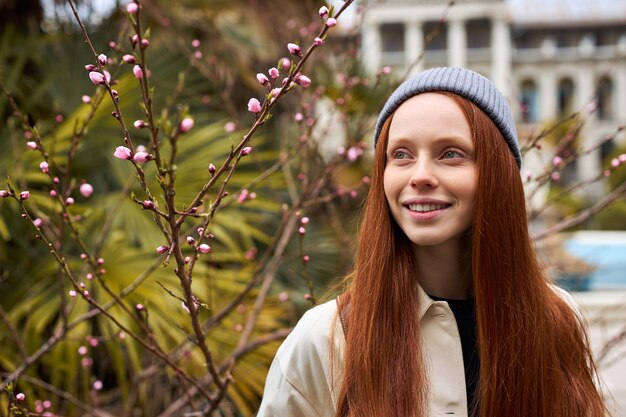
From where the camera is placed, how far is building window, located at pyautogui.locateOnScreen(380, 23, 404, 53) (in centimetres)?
3328

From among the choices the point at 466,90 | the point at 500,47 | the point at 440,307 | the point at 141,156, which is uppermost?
the point at 500,47

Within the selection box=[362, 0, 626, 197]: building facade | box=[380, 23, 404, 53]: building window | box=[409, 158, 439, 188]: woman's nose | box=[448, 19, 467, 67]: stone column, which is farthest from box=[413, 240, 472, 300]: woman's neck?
box=[448, 19, 467, 67]: stone column

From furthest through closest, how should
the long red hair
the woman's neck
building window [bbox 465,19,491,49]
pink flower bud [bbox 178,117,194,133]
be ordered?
building window [bbox 465,19,491,49]
the woman's neck
the long red hair
pink flower bud [bbox 178,117,194,133]

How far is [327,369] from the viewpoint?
1248mm

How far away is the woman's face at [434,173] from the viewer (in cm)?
123

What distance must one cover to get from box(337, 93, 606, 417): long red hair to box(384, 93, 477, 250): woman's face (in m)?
0.02

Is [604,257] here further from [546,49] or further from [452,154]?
[546,49]

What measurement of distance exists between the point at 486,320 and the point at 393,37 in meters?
33.9

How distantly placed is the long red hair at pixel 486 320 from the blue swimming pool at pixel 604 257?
228 inches

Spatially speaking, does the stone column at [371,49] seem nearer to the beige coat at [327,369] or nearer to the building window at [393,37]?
the beige coat at [327,369]

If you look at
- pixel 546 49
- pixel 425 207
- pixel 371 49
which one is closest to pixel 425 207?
pixel 425 207

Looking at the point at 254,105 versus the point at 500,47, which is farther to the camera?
the point at 500,47

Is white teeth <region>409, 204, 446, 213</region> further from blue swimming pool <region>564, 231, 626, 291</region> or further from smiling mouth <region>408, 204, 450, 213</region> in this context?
blue swimming pool <region>564, 231, 626, 291</region>

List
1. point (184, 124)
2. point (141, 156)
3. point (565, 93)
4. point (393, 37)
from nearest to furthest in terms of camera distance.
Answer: point (141, 156), point (184, 124), point (393, 37), point (565, 93)
